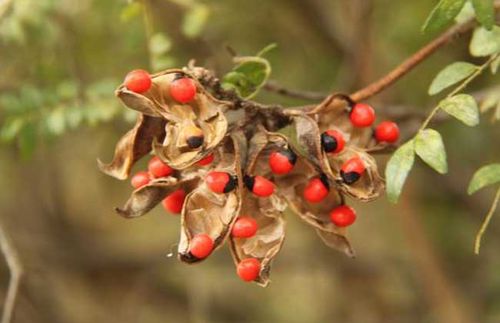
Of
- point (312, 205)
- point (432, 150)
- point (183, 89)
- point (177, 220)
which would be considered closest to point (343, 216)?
point (312, 205)

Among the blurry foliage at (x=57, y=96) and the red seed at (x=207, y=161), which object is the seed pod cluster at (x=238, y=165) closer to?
the red seed at (x=207, y=161)

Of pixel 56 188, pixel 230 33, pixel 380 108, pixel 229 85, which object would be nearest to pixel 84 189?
pixel 56 188

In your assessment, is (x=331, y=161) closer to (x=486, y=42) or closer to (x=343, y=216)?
(x=343, y=216)

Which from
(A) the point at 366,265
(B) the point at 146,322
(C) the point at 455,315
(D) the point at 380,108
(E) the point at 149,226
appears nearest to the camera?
(D) the point at 380,108

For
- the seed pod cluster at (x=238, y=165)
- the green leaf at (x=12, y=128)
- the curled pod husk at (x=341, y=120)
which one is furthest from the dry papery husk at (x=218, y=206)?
the green leaf at (x=12, y=128)

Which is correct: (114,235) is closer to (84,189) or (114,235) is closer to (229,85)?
(84,189)
